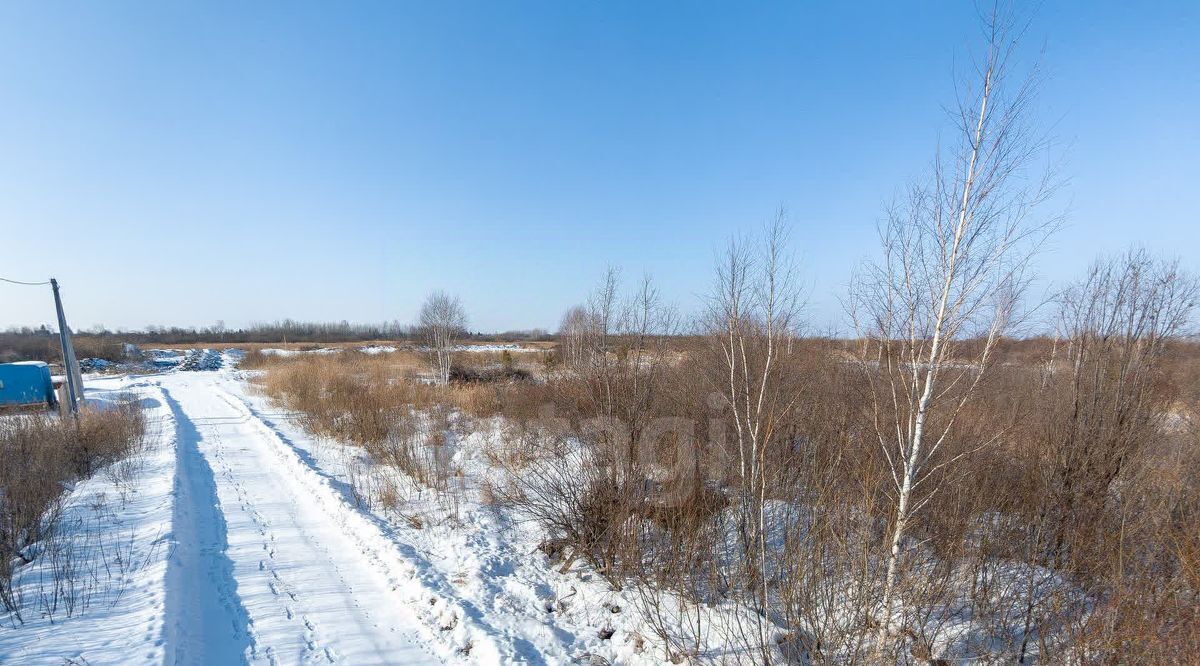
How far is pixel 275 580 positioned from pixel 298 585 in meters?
0.29

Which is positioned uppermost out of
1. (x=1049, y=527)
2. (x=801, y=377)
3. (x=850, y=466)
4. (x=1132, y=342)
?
(x=1132, y=342)

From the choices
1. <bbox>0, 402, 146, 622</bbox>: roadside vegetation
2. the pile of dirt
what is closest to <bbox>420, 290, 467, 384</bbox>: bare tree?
<bbox>0, 402, 146, 622</bbox>: roadside vegetation

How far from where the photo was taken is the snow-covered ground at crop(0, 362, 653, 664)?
131 inches

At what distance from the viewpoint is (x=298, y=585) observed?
165 inches

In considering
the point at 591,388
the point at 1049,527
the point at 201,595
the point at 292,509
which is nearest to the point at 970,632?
the point at 1049,527

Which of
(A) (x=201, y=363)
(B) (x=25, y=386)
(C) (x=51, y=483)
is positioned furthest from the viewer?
(A) (x=201, y=363)

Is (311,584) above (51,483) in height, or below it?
below

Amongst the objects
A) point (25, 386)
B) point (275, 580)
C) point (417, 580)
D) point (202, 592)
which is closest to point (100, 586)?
point (202, 592)

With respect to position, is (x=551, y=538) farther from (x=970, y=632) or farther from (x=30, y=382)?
(x=30, y=382)

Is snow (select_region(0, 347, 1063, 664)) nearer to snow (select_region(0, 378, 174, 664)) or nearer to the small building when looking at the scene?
snow (select_region(0, 378, 174, 664))

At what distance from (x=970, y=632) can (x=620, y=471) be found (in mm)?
3061

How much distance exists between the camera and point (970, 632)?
3.34 meters

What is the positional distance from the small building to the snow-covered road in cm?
→ 1316

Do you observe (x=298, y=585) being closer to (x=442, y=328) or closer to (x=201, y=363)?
(x=442, y=328)
